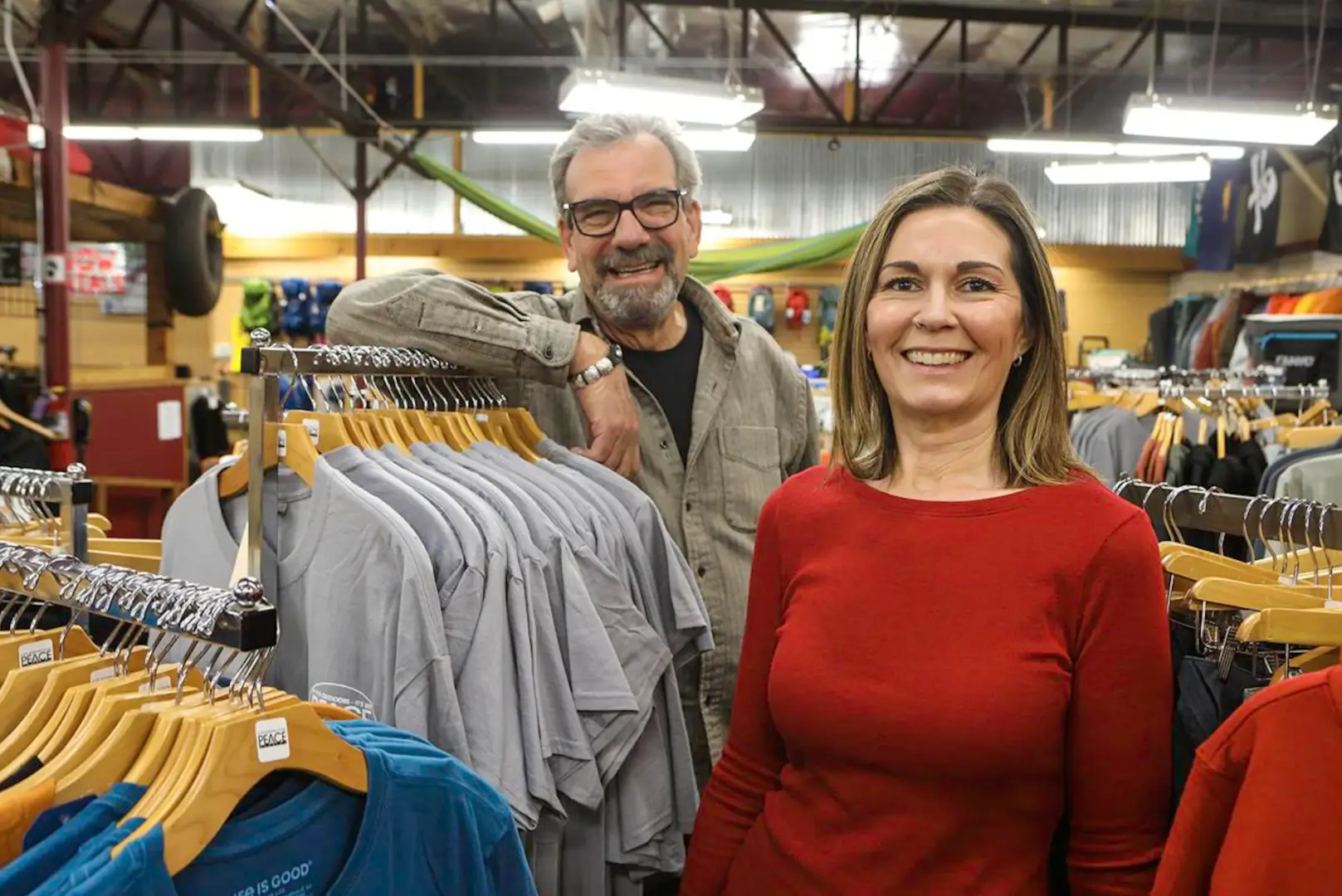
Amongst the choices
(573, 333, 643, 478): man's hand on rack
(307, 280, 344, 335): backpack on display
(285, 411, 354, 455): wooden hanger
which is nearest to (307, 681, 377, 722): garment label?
(285, 411, 354, 455): wooden hanger

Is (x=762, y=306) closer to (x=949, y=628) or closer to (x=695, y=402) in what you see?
(x=695, y=402)

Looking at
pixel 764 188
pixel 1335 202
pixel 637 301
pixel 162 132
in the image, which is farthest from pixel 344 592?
pixel 764 188

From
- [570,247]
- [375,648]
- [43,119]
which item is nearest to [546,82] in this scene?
[43,119]

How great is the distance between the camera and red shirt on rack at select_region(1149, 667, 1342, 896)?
991mm

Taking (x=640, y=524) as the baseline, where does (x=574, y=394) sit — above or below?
above

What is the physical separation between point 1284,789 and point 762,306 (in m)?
10.8

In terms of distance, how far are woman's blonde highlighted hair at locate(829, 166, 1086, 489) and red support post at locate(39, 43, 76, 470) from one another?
3.56 m

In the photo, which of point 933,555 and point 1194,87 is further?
point 1194,87

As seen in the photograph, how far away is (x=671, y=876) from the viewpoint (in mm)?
1973

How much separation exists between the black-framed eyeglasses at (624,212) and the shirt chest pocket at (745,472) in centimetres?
41

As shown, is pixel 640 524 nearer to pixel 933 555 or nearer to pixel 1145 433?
pixel 933 555

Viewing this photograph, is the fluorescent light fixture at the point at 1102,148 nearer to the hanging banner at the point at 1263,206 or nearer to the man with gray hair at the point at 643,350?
the hanging banner at the point at 1263,206

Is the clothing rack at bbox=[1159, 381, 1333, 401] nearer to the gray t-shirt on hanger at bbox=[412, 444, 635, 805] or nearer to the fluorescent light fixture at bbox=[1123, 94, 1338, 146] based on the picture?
the gray t-shirt on hanger at bbox=[412, 444, 635, 805]

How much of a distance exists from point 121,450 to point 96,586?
19.7ft
